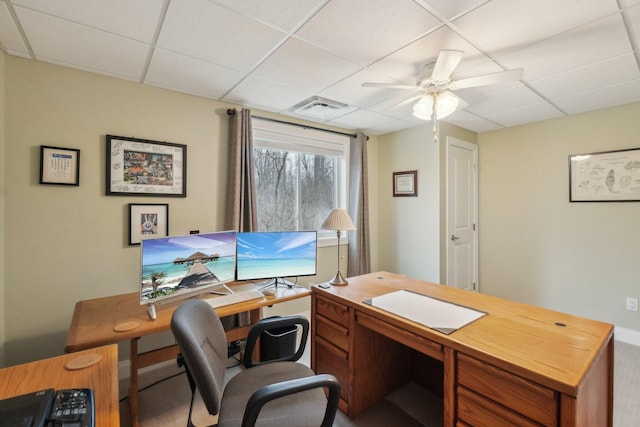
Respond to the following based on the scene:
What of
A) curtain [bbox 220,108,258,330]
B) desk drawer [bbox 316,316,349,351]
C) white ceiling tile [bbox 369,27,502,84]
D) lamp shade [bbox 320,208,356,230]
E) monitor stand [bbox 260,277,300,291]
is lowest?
desk drawer [bbox 316,316,349,351]

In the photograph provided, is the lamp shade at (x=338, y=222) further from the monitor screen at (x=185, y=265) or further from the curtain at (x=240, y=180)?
the curtain at (x=240, y=180)

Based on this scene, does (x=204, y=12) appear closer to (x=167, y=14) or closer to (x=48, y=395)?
(x=167, y=14)

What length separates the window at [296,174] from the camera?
10.5 ft

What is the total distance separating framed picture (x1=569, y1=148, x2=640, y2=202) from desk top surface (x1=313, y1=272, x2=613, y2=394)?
2337 mm

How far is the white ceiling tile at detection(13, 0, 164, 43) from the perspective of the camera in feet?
4.68

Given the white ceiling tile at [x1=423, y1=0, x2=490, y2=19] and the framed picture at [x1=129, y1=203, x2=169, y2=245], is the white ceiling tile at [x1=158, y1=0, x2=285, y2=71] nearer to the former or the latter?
the white ceiling tile at [x1=423, y1=0, x2=490, y2=19]

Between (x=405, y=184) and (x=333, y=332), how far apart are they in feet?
7.84

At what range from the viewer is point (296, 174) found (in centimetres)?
349

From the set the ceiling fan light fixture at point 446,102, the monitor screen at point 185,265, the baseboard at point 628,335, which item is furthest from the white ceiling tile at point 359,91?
the baseboard at point 628,335

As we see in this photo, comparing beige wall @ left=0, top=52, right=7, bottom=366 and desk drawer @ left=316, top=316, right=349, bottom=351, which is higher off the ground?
beige wall @ left=0, top=52, right=7, bottom=366

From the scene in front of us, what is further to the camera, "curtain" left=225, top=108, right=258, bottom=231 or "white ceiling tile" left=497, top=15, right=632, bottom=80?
"curtain" left=225, top=108, right=258, bottom=231

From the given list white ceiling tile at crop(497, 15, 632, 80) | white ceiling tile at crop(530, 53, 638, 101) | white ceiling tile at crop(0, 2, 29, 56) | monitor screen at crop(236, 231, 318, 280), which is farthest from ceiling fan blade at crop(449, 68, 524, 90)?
white ceiling tile at crop(0, 2, 29, 56)

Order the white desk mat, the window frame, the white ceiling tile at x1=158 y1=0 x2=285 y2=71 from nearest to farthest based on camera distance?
the white desk mat → the white ceiling tile at x1=158 y1=0 x2=285 y2=71 → the window frame

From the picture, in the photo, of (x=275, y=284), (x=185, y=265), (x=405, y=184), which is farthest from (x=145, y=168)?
(x=405, y=184)
